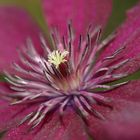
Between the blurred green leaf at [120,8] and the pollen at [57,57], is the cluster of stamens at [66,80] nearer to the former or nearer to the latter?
the pollen at [57,57]

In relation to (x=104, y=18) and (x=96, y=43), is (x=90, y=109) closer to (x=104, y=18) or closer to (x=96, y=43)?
(x=96, y=43)

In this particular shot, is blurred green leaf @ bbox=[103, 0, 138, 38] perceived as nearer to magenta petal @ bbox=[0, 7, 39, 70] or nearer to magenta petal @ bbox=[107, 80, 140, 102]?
magenta petal @ bbox=[0, 7, 39, 70]

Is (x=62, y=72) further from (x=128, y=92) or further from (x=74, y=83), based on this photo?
(x=128, y=92)

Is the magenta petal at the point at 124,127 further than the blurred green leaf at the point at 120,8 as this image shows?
No

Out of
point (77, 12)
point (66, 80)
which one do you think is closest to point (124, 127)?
point (66, 80)

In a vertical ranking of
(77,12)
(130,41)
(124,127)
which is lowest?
(124,127)

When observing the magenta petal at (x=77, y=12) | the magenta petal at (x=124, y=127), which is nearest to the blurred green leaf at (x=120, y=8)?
the magenta petal at (x=77, y=12)

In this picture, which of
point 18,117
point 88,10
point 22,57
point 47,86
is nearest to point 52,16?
point 88,10
